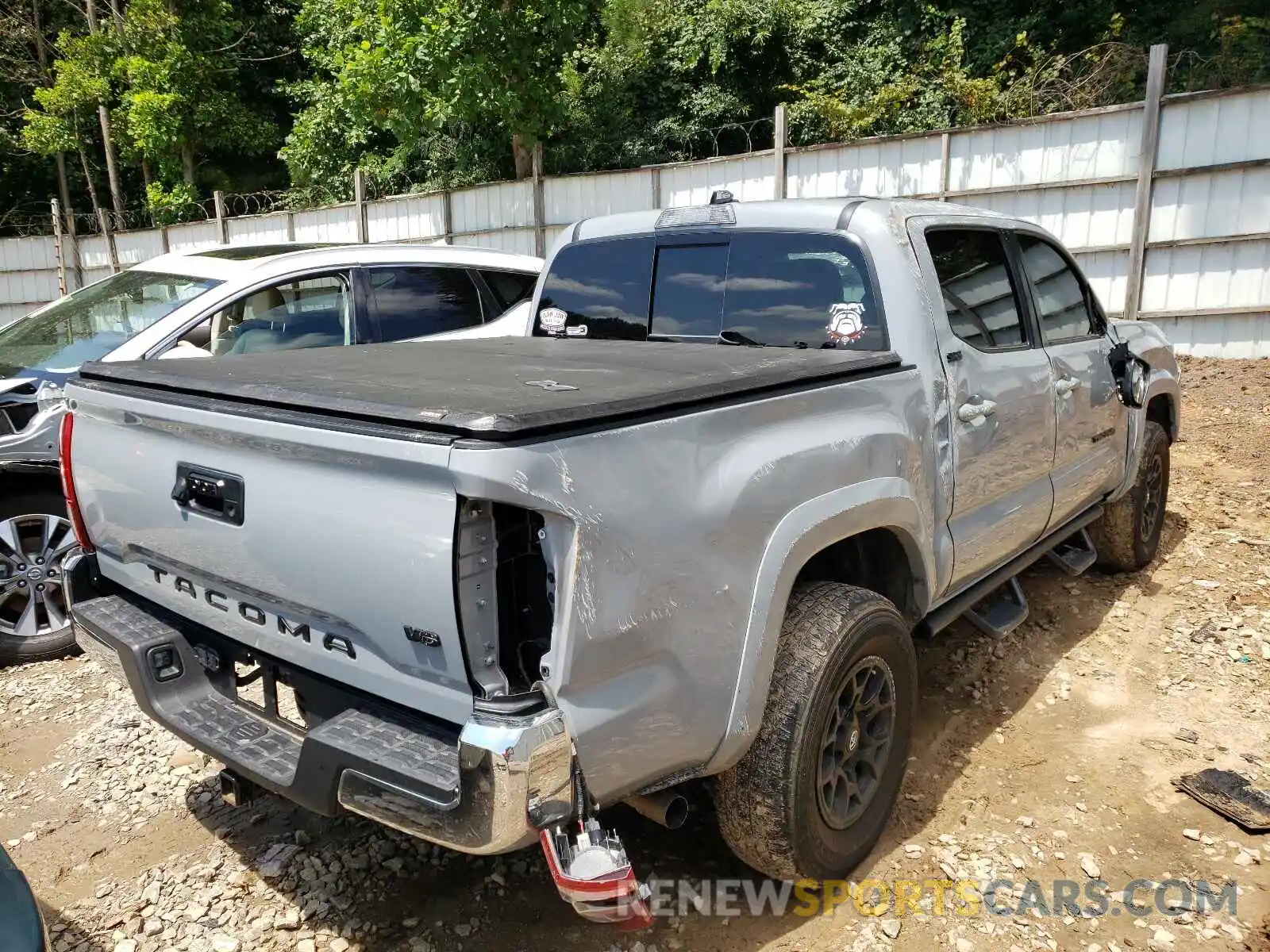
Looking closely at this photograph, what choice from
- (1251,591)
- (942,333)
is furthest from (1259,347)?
(942,333)

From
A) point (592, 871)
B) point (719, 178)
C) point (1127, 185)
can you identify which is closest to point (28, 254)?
point (719, 178)

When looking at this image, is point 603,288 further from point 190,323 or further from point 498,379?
point 190,323

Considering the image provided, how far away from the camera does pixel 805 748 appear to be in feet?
7.73

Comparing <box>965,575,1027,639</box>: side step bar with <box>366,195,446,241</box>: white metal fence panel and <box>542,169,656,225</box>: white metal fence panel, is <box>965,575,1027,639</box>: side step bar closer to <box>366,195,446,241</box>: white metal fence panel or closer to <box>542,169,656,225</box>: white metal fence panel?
<box>542,169,656,225</box>: white metal fence panel

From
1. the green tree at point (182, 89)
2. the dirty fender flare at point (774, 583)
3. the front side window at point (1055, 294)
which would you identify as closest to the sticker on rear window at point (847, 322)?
the dirty fender flare at point (774, 583)

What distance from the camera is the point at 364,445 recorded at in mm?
1896

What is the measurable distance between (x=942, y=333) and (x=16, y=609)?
427 centimetres

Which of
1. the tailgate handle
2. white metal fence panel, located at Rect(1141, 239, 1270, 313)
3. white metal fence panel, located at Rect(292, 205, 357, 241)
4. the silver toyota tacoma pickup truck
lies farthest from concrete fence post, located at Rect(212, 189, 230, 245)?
the tailgate handle

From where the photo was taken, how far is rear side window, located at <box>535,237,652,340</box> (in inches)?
143

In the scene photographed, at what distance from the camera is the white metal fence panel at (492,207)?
13547mm

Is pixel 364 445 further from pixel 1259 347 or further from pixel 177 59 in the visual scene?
pixel 177 59

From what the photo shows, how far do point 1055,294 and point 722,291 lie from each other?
67.7 inches

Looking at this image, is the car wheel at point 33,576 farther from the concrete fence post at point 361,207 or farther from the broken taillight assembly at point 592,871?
the concrete fence post at point 361,207

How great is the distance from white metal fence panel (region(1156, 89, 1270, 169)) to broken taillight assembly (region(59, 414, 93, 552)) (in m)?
9.85
